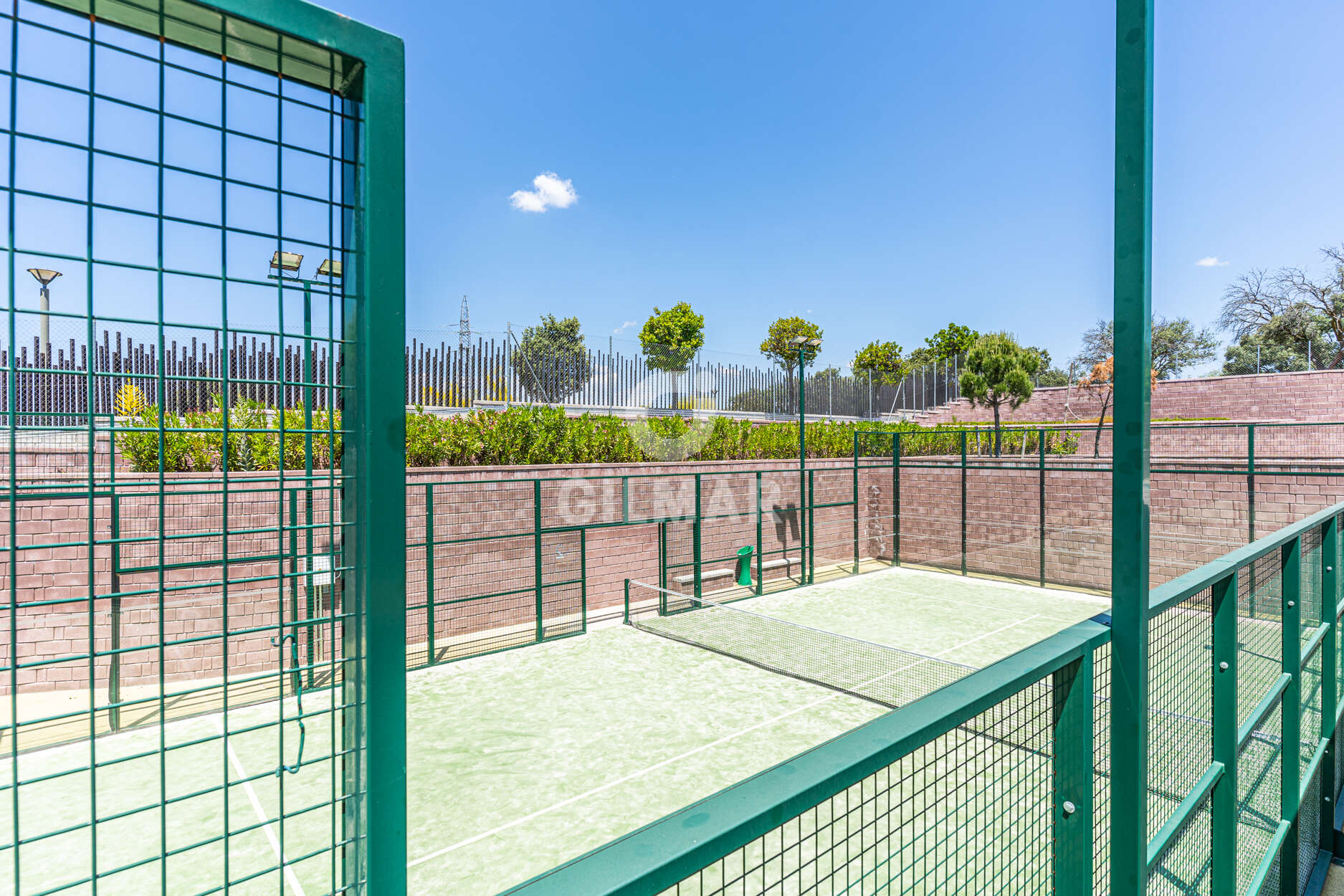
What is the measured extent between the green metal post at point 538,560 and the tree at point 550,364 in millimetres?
4432

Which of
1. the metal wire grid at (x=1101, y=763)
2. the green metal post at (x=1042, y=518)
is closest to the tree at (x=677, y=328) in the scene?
the green metal post at (x=1042, y=518)

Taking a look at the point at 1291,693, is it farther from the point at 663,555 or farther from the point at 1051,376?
the point at 1051,376

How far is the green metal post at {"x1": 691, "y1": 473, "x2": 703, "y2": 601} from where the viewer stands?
439 inches

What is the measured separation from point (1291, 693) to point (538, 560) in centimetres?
767

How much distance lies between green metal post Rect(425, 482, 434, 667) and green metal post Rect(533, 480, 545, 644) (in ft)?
4.21

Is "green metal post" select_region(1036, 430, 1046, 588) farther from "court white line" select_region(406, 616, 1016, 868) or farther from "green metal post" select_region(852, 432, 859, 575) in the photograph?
"court white line" select_region(406, 616, 1016, 868)

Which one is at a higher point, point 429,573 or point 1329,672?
point 1329,672

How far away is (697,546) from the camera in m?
11.2

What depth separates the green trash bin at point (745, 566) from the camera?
38.5ft

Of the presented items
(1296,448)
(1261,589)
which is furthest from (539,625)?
(1296,448)

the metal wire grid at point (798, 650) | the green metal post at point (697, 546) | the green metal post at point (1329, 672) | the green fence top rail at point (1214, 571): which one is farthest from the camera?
the green metal post at point (697, 546)

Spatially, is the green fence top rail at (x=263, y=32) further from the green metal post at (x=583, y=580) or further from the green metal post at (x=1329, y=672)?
the green metal post at (x=583, y=580)

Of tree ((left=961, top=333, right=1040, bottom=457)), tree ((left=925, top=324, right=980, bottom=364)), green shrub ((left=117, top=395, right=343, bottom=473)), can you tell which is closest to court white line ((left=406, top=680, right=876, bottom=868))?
green shrub ((left=117, top=395, right=343, bottom=473))

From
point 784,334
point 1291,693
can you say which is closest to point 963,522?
point 1291,693
